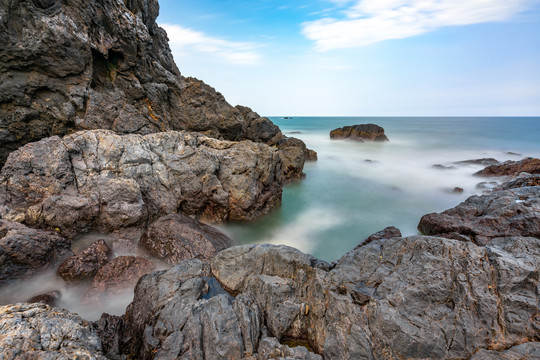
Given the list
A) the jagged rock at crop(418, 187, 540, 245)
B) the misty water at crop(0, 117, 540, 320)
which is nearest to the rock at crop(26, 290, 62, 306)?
the misty water at crop(0, 117, 540, 320)

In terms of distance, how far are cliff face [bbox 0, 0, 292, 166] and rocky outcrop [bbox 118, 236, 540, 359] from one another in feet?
36.9

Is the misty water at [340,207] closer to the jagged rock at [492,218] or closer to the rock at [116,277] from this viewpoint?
the rock at [116,277]

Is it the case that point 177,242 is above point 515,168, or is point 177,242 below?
below

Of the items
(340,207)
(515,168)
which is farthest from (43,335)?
(515,168)

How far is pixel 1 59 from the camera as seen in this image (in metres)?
10.7

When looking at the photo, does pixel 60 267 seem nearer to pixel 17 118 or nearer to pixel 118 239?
pixel 118 239

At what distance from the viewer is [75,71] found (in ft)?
40.8

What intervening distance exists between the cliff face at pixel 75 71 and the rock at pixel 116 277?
853cm

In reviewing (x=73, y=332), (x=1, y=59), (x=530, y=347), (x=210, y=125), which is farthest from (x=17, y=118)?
(x=530, y=347)

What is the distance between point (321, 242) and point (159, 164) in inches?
320

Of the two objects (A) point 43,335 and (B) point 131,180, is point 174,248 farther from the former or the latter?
(A) point 43,335

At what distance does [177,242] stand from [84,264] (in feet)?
8.94

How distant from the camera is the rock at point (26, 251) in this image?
7.00 metres

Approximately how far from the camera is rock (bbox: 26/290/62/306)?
651 centimetres
